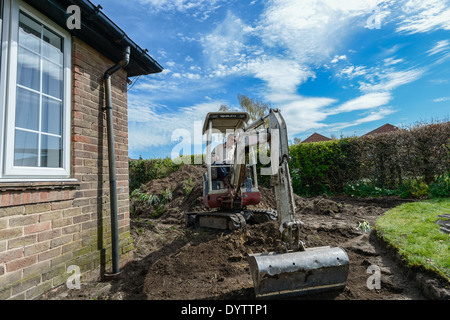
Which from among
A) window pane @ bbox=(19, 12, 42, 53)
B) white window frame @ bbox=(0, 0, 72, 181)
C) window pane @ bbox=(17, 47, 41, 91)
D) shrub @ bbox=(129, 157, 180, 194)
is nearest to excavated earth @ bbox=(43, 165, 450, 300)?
white window frame @ bbox=(0, 0, 72, 181)

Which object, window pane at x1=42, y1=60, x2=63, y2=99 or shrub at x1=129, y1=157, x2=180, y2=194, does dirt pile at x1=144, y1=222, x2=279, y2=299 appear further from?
shrub at x1=129, y1=157, x2=180, y2=194

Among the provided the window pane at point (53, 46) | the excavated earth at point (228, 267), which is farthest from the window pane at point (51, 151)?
the excavated earth at point (228, 267)

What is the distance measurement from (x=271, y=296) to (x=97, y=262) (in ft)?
8.65

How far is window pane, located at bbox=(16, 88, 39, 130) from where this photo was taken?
2.89m

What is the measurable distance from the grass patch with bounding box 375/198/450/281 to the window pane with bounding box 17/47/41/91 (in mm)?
5450

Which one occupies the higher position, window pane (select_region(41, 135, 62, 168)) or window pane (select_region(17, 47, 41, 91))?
window pane (select_region(17, 47, 41, 91))

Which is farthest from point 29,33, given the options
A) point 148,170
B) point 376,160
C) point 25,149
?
point 148,170

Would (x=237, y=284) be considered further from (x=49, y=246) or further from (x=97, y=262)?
(x=49, y=246)

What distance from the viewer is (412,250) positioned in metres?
3.97

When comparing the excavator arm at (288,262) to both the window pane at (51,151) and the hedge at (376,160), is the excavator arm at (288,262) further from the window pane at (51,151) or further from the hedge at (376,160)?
the hedge at (376,160)

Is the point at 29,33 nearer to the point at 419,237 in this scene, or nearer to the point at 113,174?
the point at 113,174

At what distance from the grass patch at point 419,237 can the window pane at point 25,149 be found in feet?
16.7

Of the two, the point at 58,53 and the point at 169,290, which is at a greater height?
the point at 58,53

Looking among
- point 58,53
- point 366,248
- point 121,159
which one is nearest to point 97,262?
point 121,159
